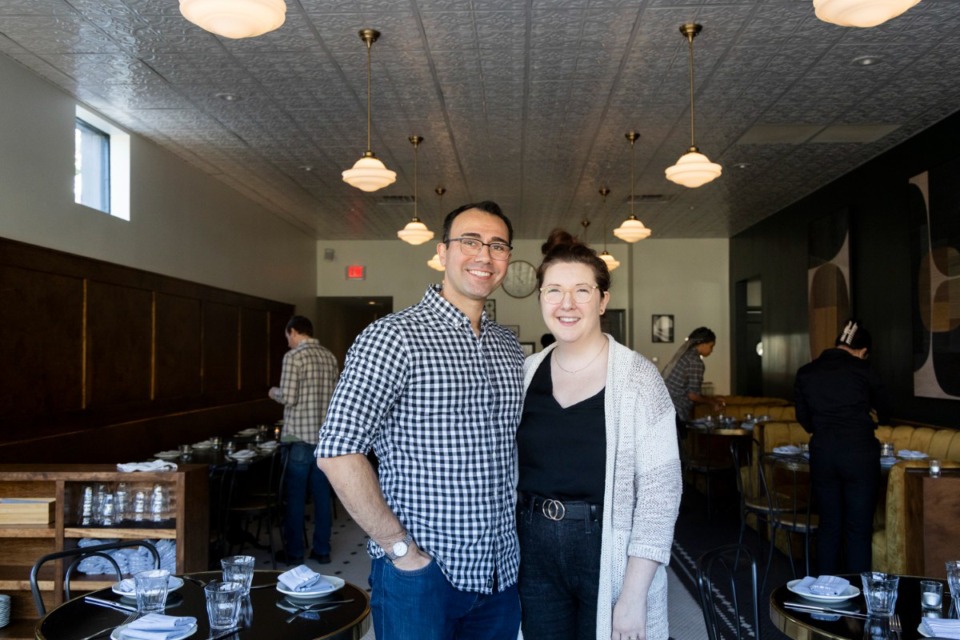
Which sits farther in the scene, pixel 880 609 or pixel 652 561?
pixel 880 609

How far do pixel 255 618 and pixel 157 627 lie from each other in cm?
27

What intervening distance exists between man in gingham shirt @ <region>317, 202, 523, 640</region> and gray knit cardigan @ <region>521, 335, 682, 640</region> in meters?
0.26

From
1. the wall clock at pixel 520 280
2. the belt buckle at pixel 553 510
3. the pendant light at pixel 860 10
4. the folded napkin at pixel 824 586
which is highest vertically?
the pendant light at pixel 860 10

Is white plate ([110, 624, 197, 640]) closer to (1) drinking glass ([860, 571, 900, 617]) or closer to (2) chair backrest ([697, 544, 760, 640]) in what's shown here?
(2) chair backrest ([697, 544, 760, 640])

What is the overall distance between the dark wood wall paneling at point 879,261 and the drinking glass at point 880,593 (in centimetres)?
509

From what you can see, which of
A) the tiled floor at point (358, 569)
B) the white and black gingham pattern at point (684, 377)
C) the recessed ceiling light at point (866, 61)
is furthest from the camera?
the white and black gingham pattern at point (684, 377)

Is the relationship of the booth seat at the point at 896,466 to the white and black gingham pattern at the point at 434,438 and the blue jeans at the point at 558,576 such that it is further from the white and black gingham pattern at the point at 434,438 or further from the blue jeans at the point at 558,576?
the white and black gingham pattern at the point at 434,438

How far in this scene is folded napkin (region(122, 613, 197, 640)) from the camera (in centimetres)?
204

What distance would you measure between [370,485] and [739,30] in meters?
4.06

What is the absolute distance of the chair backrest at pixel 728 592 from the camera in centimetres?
237

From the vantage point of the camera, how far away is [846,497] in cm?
488

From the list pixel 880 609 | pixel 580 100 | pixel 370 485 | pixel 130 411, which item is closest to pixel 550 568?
pixel 370 485

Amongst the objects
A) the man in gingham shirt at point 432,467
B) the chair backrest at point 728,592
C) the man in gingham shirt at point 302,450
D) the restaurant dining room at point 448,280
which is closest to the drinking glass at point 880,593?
the restaurant dining room at point 448,280

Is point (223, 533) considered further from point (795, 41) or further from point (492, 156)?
point (795, 41)
